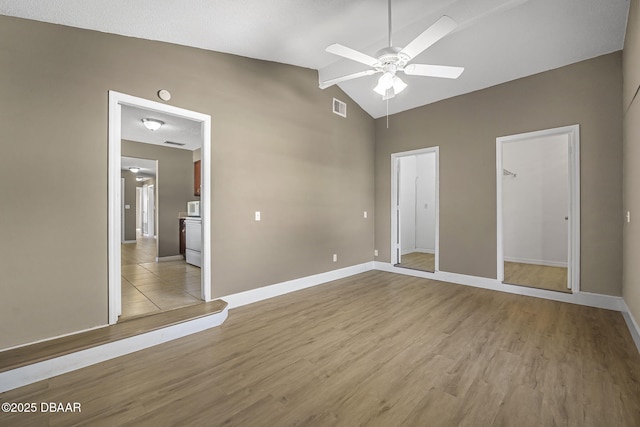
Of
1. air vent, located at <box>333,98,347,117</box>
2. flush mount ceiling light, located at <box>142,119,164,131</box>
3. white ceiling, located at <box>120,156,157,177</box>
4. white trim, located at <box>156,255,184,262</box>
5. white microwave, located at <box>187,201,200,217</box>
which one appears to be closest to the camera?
flush mount ceiling light, located at <box>142,119,164,131</box>

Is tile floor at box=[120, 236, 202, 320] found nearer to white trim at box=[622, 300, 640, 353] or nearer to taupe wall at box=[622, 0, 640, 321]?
white trim at box=[622, 300, 640, 353]

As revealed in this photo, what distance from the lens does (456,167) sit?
4453 mm

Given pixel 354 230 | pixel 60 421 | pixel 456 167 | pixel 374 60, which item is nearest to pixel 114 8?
pixel 374 60

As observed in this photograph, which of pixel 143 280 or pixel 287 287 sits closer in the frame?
pixel 287 287

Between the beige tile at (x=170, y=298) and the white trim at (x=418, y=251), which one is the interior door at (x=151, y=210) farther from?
the white trim at (x=418, y=251)

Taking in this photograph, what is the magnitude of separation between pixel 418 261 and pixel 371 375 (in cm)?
441

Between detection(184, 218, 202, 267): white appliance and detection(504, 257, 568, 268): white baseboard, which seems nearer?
detection(184, 218, 202, 267): white appliance

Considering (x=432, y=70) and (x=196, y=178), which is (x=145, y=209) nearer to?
(x=196, y=178)

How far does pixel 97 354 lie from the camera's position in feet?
6.98

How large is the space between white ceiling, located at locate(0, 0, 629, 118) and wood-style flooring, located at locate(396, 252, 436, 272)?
3349mm

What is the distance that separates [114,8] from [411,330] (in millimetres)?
3904

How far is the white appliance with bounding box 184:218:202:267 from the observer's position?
5.18m

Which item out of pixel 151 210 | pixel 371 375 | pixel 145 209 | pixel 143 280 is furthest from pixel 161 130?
pixel 145 209

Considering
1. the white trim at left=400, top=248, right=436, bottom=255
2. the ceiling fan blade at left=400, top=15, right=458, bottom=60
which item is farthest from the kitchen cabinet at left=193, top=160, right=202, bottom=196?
the ceiling fan blade at left=400, top=15, right=458, bottom=60
